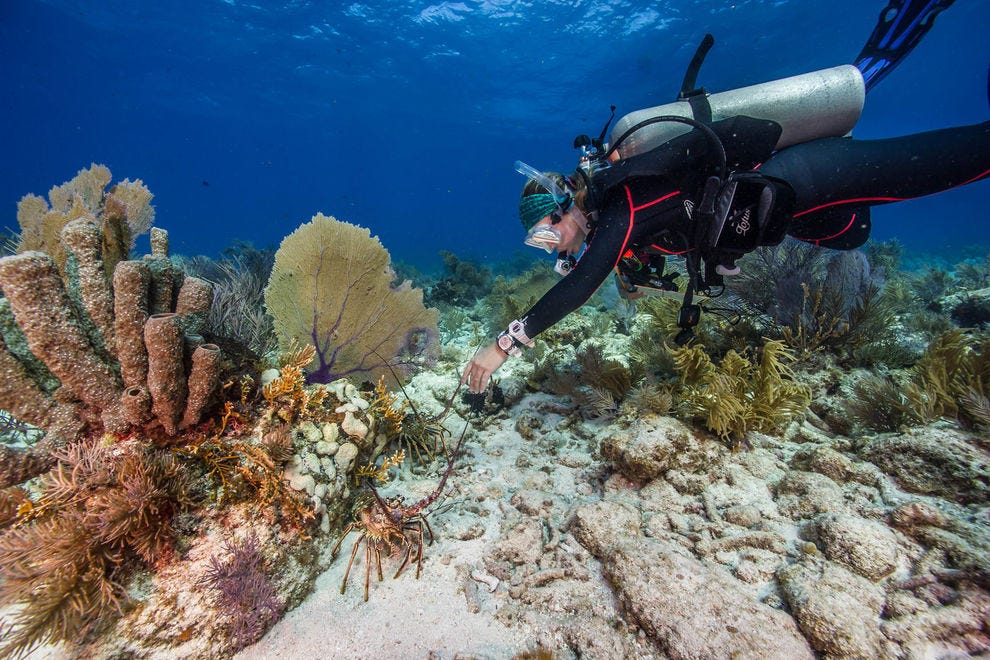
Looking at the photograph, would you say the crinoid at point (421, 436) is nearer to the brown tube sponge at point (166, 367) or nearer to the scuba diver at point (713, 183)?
the scuba diver at point (713, 183)

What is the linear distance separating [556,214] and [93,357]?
3.37m

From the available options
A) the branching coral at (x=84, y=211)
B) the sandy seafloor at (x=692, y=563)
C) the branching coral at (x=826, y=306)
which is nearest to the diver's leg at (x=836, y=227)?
the branching coral at (x=826, y=306)

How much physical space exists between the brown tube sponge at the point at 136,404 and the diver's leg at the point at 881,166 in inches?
186

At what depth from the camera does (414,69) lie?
124 feet

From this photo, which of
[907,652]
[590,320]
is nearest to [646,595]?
[907,652]

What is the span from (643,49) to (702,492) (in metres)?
35.0

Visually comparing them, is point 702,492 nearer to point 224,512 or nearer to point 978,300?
point 224,512

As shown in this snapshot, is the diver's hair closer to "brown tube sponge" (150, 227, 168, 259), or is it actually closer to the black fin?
"brown tube sponge" (150, 227, 168, 259)

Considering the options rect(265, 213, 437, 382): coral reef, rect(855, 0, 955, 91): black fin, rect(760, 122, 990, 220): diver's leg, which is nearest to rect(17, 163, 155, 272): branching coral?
rect(265, 213, 437, 382): coral reef

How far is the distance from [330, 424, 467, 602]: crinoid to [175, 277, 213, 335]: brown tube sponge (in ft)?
5.28

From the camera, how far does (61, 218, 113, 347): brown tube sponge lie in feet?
7.64

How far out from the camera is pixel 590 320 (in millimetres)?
7746

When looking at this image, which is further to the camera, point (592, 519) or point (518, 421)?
point (518, 421)

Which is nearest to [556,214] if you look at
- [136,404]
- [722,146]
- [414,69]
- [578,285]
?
[578,285]
